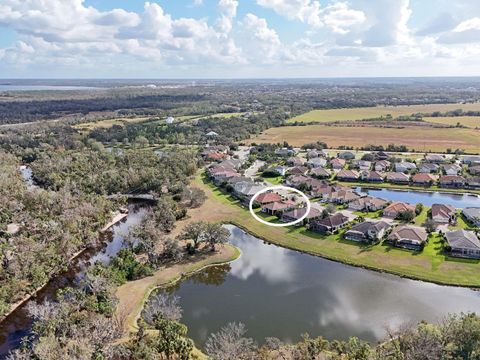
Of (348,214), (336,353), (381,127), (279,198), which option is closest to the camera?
(336,353)

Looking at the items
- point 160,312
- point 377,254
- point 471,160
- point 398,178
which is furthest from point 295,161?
point 160,312

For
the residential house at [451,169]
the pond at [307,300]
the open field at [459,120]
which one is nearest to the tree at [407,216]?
the pond at [307,300]

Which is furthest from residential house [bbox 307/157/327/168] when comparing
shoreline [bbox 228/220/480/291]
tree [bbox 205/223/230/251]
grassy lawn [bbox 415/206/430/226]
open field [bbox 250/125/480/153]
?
tree [bbox 205/223/230/251]

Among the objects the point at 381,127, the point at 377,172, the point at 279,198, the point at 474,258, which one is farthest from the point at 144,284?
the point at 381,127

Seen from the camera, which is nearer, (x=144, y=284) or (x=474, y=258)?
(x=144, y=284)

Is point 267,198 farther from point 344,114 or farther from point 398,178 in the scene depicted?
point 344,114

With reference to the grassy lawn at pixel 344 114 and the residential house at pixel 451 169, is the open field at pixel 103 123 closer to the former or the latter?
the grassy lawn at pixel 344 114

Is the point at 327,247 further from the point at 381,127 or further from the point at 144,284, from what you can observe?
the point at 381,127
